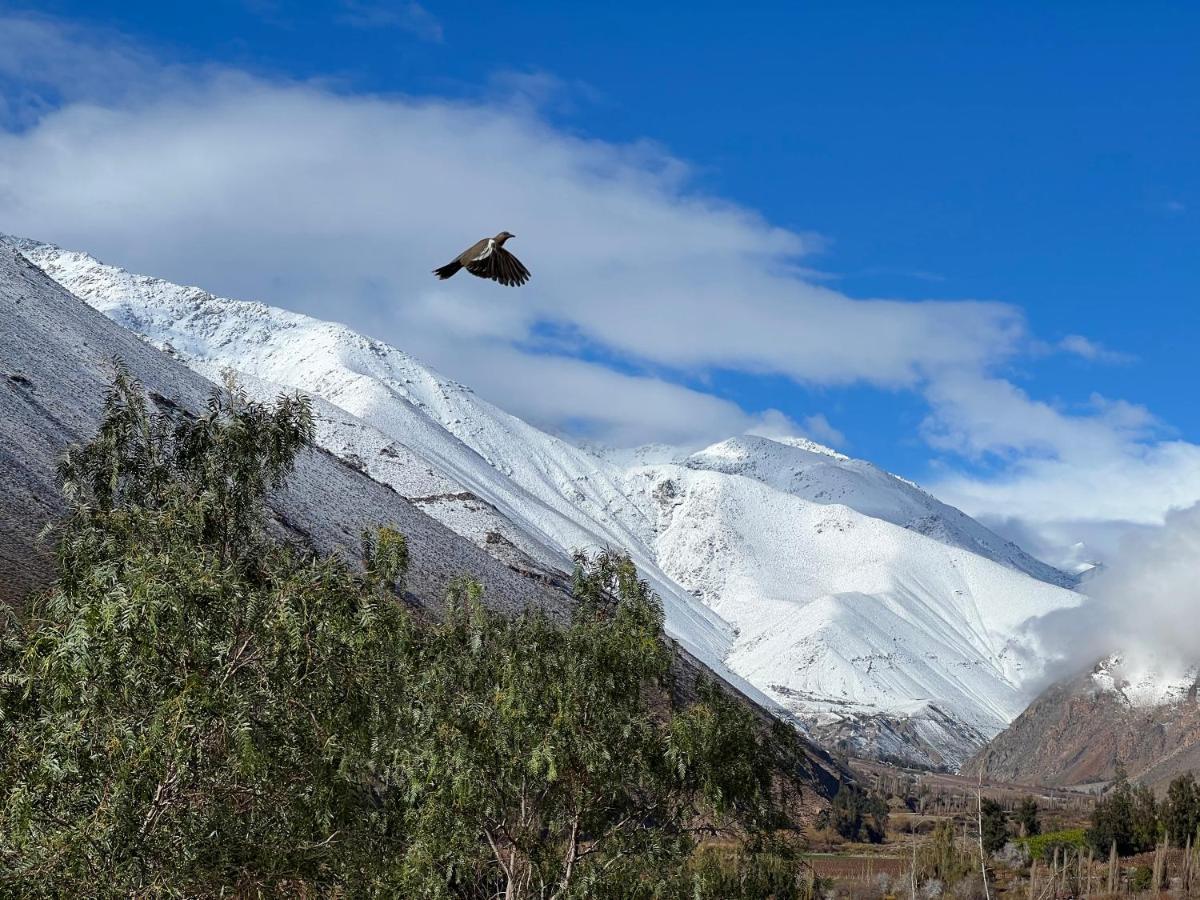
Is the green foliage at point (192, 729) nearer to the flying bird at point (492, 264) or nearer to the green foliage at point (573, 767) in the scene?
the green foliage at point (573, 767)

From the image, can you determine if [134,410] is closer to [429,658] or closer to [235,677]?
[429,658]

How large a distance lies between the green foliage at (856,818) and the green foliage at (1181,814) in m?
27.5

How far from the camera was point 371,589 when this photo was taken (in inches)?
828

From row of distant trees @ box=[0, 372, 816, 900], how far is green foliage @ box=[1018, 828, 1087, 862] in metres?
67.0

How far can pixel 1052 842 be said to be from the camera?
105m

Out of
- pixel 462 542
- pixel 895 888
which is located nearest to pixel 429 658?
pixel 895 888

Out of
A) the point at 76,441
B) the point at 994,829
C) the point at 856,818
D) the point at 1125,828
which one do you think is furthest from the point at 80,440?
the point at 1125,828

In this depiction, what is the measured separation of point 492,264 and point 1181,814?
332 ft

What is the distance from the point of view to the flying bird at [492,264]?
42.2 feet

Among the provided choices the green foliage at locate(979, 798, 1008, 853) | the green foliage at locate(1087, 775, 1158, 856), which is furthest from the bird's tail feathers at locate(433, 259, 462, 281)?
the green foliage at locate(1087, 775, 1158, 856)

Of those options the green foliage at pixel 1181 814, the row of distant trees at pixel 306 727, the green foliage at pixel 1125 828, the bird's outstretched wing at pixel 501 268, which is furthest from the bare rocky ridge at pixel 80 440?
the bird's outstretched wing at pixel 501 268

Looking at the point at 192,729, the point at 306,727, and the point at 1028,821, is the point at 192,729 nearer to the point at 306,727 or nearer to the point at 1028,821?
the point at 306,727

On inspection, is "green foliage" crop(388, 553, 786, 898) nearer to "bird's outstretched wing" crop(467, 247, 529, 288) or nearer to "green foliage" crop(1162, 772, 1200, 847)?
"bird's outstretched wing" crop(467, 247, 529, 288)

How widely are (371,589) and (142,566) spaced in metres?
4.52
